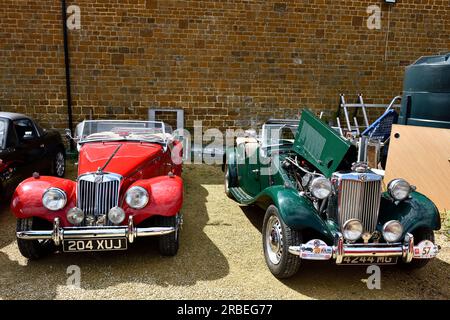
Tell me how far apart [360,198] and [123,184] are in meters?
2.42

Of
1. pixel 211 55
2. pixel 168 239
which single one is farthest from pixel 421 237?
pixel 211 55

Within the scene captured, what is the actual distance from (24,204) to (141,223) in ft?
3.75

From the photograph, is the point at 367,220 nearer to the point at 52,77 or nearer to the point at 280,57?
the point at 280,57

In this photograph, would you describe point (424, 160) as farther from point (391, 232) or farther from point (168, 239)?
point (168, 239)

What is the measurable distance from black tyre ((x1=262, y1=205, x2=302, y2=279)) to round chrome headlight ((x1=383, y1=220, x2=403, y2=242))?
0.79 metres

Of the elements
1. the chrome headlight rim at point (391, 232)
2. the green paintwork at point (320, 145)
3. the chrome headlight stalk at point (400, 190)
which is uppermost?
the green paintwork at point (320, 145)

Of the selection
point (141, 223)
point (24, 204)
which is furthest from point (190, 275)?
point (24, 204)

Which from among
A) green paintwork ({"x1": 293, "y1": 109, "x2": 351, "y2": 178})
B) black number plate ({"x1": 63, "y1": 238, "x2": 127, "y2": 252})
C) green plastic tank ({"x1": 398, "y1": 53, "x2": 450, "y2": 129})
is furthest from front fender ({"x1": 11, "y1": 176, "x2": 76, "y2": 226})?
green plastic tank ({"x1": 398, "y1": 53, "x2": 450, "y2": 129})

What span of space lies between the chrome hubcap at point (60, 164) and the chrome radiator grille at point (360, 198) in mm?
5355

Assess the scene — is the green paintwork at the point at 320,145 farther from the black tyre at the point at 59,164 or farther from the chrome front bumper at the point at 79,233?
the black tyre at the point at 59,164

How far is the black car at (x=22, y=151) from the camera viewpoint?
518 cm

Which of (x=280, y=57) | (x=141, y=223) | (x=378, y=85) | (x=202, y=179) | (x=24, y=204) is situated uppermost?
(x=280, y=57)

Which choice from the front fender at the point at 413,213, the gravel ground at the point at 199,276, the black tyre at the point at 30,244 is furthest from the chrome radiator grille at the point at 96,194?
the front fender at the point at 413,213
